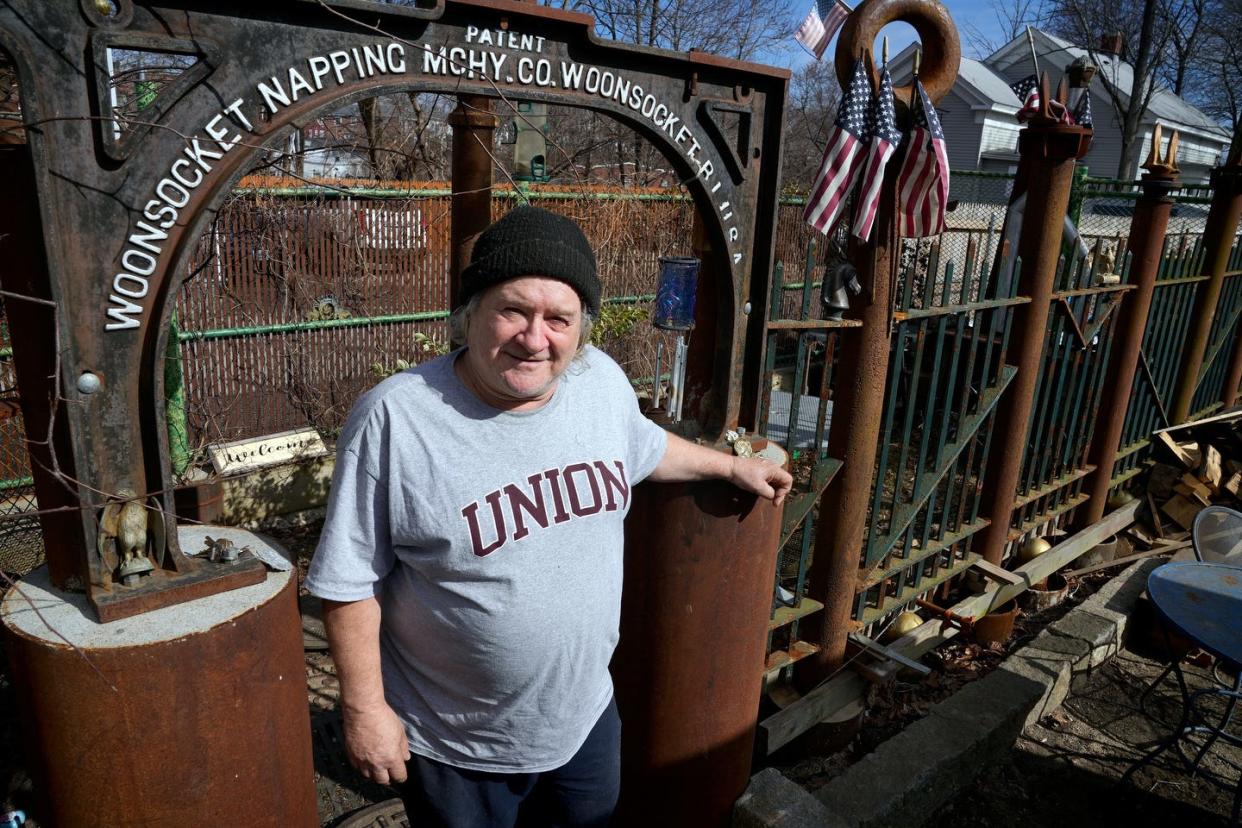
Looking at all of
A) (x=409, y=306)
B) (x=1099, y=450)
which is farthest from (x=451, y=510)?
(x=409, y=306)

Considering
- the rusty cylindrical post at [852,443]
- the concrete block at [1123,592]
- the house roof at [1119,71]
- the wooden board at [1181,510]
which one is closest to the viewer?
the rusty cylindrical post at [852,443]

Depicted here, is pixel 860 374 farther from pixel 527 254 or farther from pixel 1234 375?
pixel 1234 375

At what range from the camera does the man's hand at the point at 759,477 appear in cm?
249

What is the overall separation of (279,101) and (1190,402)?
752 centimetres

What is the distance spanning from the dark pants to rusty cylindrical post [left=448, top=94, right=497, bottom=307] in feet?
7.98

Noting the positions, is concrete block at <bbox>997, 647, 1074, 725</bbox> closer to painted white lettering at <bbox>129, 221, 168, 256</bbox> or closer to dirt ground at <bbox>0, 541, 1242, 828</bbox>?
dirt ground at <bbox>0, 541, 1242, 828</bbox>

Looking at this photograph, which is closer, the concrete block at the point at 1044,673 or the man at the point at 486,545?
the man at the point at 486,545

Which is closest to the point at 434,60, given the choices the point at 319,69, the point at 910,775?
the point at 319,69

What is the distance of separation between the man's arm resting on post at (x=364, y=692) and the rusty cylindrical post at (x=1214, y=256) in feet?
22.7

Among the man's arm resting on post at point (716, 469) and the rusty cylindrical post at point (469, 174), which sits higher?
the rusty cylindrical post at point (469, 174)

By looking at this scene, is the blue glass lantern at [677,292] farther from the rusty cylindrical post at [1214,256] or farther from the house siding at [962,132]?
the house siding at [962,132]

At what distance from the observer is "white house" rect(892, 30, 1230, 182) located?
91.7 feet

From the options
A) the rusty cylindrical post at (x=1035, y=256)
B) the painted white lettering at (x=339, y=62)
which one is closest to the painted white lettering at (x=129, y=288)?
the painted white lettering at (x=339, y=62)

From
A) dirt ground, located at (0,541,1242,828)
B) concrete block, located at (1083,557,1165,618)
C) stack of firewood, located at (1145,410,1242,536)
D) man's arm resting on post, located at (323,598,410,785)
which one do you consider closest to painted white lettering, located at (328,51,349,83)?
man's arm resting on post, located at (323,598,410,785)
